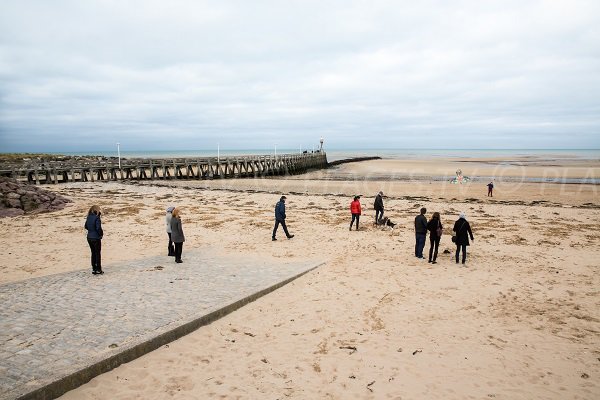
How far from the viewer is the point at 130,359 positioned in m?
5.29

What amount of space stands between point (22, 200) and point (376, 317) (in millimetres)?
17974

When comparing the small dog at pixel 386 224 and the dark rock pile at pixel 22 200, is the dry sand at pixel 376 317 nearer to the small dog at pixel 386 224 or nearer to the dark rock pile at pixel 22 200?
the small dog at pixel 386 224

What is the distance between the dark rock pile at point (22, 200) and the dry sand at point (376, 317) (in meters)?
1.70

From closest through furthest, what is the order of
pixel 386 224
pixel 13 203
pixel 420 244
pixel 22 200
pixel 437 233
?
pixel 437 233
pixel 420 244
pixel 386 224
pixel 13 203
pixel 22 200

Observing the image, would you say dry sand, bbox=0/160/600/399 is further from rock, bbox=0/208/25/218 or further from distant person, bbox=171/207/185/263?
distant person, bbox=171/207/185/263

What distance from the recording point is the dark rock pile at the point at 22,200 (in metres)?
16.9

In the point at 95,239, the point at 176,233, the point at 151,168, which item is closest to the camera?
the point at 95,239

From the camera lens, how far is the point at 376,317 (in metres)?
6.95

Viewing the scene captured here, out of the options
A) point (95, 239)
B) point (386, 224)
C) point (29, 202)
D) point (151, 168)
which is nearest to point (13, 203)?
point (29, 202)

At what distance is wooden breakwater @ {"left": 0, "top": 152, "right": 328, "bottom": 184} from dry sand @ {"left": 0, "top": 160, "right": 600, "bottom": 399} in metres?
19.5

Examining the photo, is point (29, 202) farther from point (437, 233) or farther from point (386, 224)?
point (437, 233)

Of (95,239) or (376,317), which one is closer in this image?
(376,317)

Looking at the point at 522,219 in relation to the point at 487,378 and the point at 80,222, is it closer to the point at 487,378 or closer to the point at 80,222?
the point at 487,378

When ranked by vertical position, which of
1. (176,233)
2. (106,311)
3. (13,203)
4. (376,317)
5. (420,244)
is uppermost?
(176,233)
